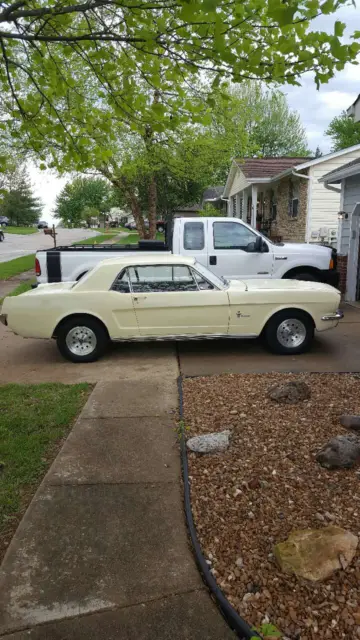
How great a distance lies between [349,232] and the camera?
10.9m

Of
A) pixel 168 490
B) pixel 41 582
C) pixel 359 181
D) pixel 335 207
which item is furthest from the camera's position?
pixel 335 207

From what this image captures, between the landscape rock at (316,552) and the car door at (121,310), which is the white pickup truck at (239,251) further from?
the landscape rock at (316,552)

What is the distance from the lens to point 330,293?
6.45 metres

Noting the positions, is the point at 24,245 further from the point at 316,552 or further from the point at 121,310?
the point at 316,552

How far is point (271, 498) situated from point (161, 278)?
12.9ft

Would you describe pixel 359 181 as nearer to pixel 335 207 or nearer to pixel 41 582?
pixel 335 207

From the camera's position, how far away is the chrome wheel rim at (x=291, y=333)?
21.4ft

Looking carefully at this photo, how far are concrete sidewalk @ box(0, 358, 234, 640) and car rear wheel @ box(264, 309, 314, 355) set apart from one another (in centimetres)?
292

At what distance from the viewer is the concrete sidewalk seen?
220cm

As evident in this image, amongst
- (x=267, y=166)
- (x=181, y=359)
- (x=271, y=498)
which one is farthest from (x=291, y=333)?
(x=267, y=166)

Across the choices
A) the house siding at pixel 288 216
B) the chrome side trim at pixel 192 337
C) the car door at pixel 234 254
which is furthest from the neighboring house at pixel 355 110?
the house siding at pixel 288 216

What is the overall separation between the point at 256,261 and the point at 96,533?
699 centimetres

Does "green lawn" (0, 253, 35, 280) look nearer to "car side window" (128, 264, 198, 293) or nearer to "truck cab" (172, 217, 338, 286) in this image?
"truck cab" (172, 217, 338, 286)

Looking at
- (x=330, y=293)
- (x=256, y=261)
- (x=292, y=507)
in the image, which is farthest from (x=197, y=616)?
(x=256, y=261)
